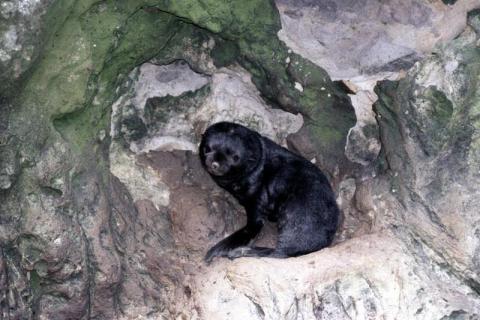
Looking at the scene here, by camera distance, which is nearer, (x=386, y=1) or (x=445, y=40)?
(x=445, y=40)

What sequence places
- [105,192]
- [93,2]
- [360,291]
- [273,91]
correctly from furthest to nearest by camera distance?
[273,91] < [105,192] < [360,291] < [93,2]

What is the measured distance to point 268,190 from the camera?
7.30m

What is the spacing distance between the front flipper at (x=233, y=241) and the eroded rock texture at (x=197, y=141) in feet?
0.32

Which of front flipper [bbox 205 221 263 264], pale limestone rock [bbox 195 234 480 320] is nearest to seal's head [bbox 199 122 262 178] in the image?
front flipper [bbox 205 221 263 264]

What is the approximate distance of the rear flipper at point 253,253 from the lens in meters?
6.70

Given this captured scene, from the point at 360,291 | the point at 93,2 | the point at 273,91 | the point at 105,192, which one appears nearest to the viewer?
the point at 93,2

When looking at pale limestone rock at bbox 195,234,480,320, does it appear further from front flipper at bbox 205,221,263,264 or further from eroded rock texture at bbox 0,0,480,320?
front flipper at bbox 205,221,263,264

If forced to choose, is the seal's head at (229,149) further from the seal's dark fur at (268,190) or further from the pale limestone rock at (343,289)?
the pale limestone rock at (343,289)

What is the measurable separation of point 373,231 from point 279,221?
0.91m

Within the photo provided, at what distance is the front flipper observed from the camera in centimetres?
678

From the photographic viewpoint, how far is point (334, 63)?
669 cm

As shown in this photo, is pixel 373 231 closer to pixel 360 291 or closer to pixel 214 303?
pixel 360 291

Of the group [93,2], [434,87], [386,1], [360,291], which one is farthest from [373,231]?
[93,2]

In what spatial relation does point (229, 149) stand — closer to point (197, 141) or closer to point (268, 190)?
point (197, 141)
